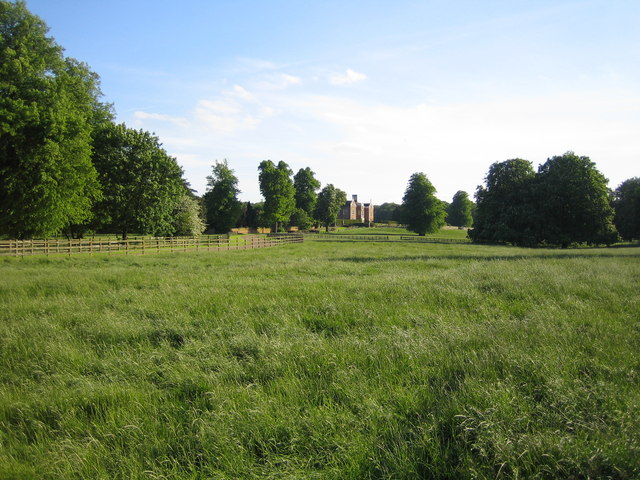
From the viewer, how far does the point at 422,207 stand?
75.7 m

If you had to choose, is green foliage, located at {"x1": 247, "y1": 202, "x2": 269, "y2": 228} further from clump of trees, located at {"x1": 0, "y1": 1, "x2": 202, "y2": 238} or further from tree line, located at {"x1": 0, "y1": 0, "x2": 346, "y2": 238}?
clump of trees, located at {"x1": 0, "y1": 1, "x2": 202, "y2": 238}

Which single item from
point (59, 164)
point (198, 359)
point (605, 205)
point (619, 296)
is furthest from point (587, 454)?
point (605, 205)

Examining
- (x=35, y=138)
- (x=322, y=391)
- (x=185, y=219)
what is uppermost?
(x=35, y=138)

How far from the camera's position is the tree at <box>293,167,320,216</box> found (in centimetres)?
8688

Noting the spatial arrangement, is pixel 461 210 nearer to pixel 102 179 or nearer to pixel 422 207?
pixel 422 207

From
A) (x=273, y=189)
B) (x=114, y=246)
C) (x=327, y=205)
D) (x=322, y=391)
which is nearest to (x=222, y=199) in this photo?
(x=273, y=189)

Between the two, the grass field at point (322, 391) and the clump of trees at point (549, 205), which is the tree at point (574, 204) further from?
the grass field at point (322, 391)

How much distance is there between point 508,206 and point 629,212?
82.2 feet

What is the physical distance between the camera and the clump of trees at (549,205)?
43.7 meters

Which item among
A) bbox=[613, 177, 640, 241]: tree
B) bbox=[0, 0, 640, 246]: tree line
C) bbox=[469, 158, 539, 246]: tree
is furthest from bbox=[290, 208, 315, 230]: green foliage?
bbox=[613, 177, 640, 241]: tree

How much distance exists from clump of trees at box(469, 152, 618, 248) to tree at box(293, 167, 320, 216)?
4404 cm

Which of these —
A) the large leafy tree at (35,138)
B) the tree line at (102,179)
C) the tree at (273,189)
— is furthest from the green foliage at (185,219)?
the tree at (273,189)

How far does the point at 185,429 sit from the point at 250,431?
2.32 feet

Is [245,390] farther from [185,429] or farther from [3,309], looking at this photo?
[3,309]
